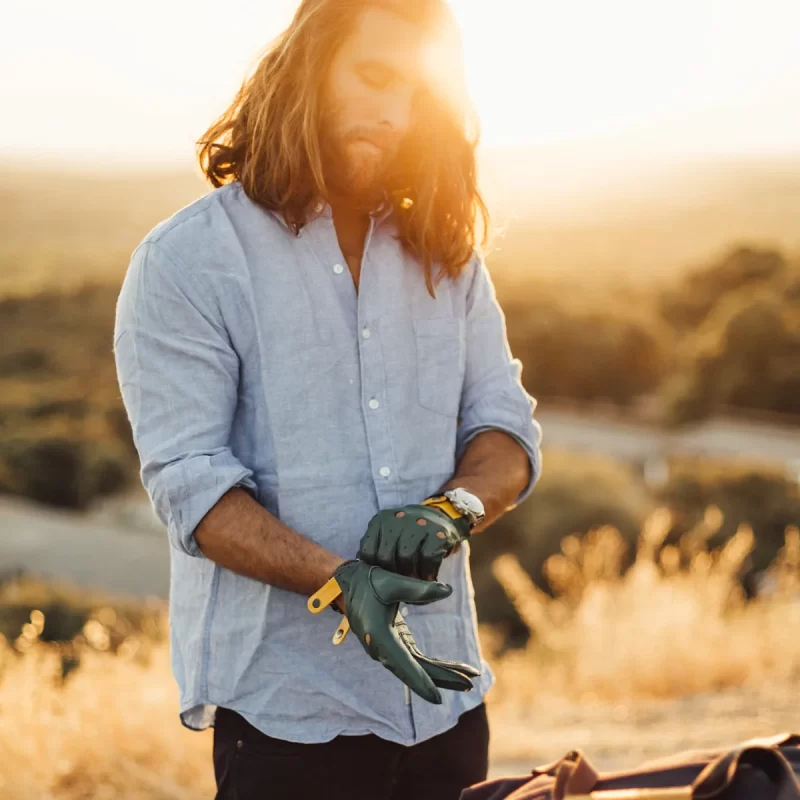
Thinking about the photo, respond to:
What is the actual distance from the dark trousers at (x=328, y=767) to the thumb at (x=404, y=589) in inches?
A: 16.0

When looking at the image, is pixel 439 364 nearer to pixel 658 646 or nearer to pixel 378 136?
pixel 378 136

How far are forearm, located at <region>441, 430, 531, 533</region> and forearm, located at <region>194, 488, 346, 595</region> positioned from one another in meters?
0.34

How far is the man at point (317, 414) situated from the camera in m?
1.60

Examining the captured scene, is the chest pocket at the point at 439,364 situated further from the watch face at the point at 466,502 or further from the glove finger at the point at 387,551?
the glove finger at the point at 387,551

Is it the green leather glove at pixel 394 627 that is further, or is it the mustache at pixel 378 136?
the mustache at pixel 378 136

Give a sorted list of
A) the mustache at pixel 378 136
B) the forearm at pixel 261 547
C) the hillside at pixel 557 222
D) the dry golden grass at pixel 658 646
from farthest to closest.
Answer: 1. the hillside at pixel 557 222
2. the dry golden grass at pixel 658 646
3. the mustache at pixel 378 136
4. the forearm at pixel 261 547

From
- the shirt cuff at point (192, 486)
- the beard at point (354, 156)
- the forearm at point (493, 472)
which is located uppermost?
the beard at point (354, 156)

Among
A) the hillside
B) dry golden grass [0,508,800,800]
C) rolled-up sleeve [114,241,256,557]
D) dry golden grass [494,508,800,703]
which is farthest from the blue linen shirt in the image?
the hillside

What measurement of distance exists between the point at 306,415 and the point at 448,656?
536 millimetres

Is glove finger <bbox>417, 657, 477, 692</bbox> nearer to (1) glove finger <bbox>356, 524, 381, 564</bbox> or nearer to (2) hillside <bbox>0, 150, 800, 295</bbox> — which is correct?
(1) glove finger <bbox>356, 524, 381, 564</bbox>

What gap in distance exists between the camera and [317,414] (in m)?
1.71

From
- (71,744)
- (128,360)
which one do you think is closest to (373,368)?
(128,360)

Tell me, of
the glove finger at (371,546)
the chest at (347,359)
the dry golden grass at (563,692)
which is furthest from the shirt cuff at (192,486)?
the dry golden grass at (563,692)

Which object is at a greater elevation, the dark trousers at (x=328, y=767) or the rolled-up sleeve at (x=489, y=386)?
the rolled-up sleeve at (x=489, y=386)
